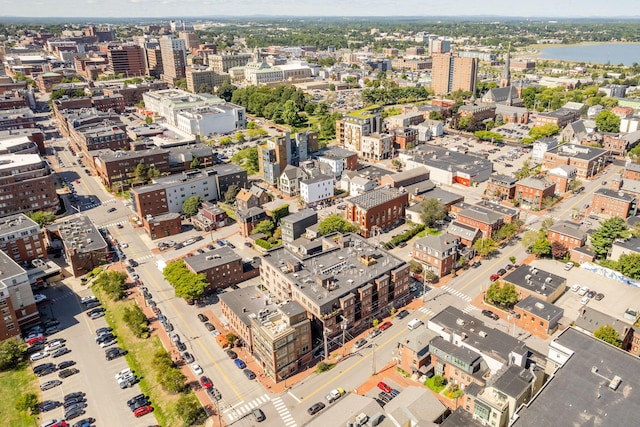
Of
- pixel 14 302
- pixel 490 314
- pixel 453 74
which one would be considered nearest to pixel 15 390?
pixel 14 302

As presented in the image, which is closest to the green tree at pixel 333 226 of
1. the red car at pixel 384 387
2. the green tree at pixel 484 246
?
the green tree at pixel 484 246

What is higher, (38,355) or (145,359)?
(38,355)

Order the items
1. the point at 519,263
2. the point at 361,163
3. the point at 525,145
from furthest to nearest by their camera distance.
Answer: the point at 525,145, the point at 361,163, the point at 519,263

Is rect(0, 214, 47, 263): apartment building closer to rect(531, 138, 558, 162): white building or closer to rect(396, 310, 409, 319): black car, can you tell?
rect(396, 310, 409, 319): black car

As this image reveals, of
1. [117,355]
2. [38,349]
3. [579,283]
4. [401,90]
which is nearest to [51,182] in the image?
[38,349]

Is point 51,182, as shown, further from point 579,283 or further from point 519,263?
point 579,283

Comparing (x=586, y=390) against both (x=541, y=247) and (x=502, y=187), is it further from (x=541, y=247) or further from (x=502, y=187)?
(x=502, y=187)
